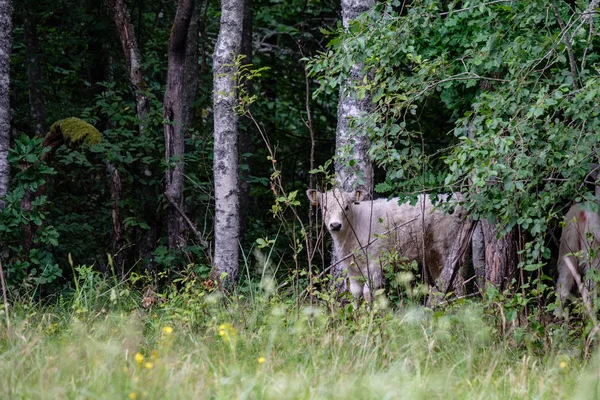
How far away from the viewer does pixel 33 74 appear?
12508 mm

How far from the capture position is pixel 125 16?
35.2 feet

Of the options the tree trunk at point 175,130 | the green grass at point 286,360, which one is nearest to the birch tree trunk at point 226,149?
the tree trunk at point 175,130

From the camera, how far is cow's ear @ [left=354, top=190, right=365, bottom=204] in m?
8.75

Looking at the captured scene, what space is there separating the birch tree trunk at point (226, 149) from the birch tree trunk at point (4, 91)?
7.34 ft

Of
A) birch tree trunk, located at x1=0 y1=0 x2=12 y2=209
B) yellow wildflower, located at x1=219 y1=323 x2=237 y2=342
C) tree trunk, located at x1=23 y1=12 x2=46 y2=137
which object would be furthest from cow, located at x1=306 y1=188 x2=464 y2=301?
tree trunk, located at x1=23 y1=12 x2=46 y2=137

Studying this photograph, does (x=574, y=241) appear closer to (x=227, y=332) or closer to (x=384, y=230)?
(x=384, y=230)

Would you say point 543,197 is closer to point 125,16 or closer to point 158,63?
point 125,16

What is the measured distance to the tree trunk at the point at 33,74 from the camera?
40.9 ft

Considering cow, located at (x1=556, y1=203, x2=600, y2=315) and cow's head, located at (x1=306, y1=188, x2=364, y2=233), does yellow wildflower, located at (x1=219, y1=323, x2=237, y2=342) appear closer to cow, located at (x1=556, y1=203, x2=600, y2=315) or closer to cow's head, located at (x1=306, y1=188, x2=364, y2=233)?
cow's head, located at (x1=306, y1=188, x2=364, y2=233)

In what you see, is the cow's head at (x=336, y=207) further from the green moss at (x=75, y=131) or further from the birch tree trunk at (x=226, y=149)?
the green moss at (x=75, y=131)

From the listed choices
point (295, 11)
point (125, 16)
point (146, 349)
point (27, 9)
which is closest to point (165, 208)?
point (125, 16)

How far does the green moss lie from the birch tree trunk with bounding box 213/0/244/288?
1708mm

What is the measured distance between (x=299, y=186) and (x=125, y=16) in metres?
6.41

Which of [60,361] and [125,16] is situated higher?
[125,16]
